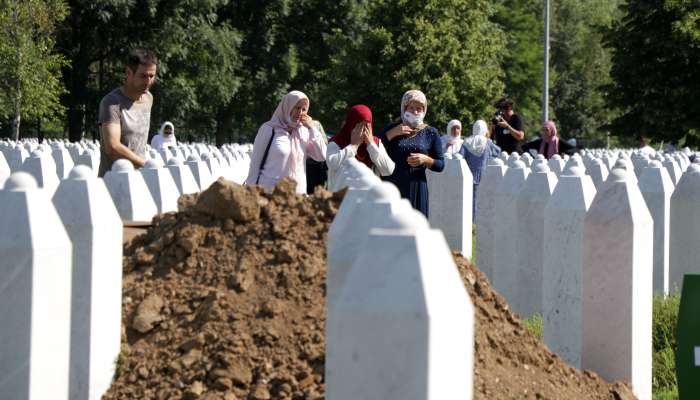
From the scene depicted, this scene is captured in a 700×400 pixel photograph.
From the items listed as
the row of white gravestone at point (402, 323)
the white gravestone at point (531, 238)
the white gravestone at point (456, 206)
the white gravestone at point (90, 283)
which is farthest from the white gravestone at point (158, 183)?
the row of white gravestone at point (402, 323)

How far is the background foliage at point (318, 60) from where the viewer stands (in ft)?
122

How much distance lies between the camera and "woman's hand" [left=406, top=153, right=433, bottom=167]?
938 centimetres

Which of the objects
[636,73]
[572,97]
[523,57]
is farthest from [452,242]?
[572,97]

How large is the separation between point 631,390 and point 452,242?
204 inches

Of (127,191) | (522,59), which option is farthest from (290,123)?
(522,59)

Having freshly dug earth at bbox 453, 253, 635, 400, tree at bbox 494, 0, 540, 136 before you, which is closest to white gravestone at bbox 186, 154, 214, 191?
freshly dug earth at bbox 453, 253, 635, 400

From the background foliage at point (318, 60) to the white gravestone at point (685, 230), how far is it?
25937mm

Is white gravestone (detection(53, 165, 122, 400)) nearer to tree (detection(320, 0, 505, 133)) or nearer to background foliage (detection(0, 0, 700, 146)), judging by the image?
background foliage (detection(0, 0, 700, 146))

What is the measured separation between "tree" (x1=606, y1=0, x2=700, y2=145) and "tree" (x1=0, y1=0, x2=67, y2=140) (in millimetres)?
17691

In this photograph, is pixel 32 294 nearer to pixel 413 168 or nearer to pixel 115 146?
pixel 115 146

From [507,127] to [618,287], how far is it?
39.8 ft

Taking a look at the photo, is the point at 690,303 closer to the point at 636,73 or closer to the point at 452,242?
the point at 452,242

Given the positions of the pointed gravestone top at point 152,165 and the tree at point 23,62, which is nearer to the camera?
the pointed gravestone top at point 152,165

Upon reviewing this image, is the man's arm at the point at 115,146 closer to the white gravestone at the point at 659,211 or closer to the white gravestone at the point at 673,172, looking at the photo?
the white gravestone at the point at 659,211
